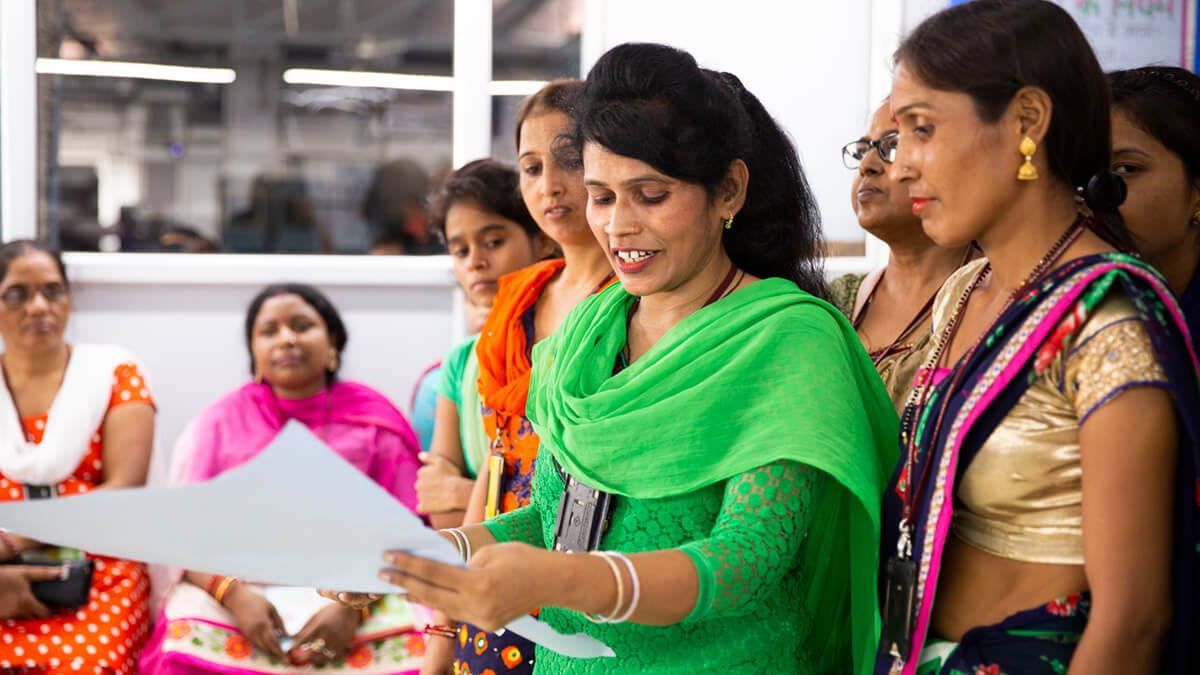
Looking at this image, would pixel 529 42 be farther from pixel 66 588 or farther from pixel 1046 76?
pixel 1046 76

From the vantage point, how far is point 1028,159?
1.29 m

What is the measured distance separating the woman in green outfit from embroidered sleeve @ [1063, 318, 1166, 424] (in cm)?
29

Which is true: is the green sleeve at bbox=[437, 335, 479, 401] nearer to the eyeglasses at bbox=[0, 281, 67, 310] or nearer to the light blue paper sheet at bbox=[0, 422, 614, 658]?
the light blue paper sheet at bbox=[0, 422, 614, 658]

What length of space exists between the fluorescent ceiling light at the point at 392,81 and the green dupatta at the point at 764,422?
3.18 meters

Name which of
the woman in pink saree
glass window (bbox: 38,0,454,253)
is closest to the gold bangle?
the woman in pink saree

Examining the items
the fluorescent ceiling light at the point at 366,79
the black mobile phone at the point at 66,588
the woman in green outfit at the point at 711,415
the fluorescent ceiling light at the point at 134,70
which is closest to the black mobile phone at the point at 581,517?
the woman in green outfit at the point at 711,415

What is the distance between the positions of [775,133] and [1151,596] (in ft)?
2.70

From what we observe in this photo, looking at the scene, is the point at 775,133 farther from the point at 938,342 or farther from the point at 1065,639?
the point at 1065,639

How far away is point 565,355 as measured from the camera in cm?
164

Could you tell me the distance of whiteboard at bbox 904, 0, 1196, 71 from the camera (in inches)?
142

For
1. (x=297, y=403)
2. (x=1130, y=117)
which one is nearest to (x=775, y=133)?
(x=1130, y=117)

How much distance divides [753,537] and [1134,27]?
3.08 metres

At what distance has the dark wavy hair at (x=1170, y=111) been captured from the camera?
176cm

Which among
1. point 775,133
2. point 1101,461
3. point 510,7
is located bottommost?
point 1101,461
